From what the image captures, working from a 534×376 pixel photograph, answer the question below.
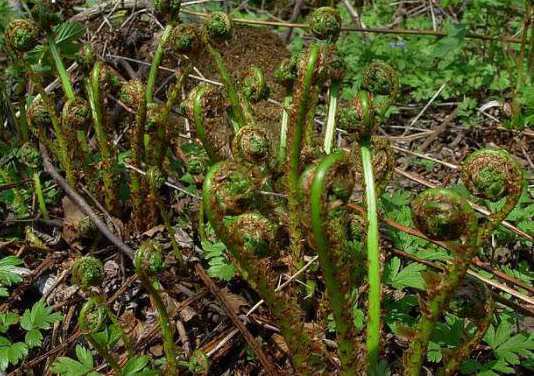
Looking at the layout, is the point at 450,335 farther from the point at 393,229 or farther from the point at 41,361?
the point at 41,361

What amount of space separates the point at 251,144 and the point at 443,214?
64 centimetres

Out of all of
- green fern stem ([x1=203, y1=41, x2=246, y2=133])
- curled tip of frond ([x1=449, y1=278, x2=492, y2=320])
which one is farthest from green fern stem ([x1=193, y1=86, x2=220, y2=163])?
curled tip of frond ([x1=449, y1=278, x2=492, y2=320])

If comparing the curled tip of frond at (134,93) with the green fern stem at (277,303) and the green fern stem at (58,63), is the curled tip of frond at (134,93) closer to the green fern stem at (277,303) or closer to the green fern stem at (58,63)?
the green fern stem at (58,63)

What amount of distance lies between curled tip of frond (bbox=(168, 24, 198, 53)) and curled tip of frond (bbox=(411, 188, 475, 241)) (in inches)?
46.3

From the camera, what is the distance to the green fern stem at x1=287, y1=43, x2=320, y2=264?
5.06ft

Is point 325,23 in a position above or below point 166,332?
above

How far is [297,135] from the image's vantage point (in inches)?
65.3

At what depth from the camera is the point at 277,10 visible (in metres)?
4.75

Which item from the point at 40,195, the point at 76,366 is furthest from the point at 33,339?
the point at 40,195

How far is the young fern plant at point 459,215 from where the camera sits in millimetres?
1188

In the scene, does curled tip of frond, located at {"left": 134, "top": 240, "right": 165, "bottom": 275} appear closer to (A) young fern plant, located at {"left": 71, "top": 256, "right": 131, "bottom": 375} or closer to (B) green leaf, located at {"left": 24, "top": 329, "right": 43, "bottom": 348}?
(A) young fern plant, located at {"left": 71, "top": 256, "right": 131, "bottom": 375}

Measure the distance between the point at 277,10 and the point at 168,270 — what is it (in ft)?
10.0

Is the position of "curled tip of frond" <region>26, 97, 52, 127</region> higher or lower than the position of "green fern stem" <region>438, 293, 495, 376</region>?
higher

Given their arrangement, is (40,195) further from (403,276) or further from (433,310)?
(433,310)
